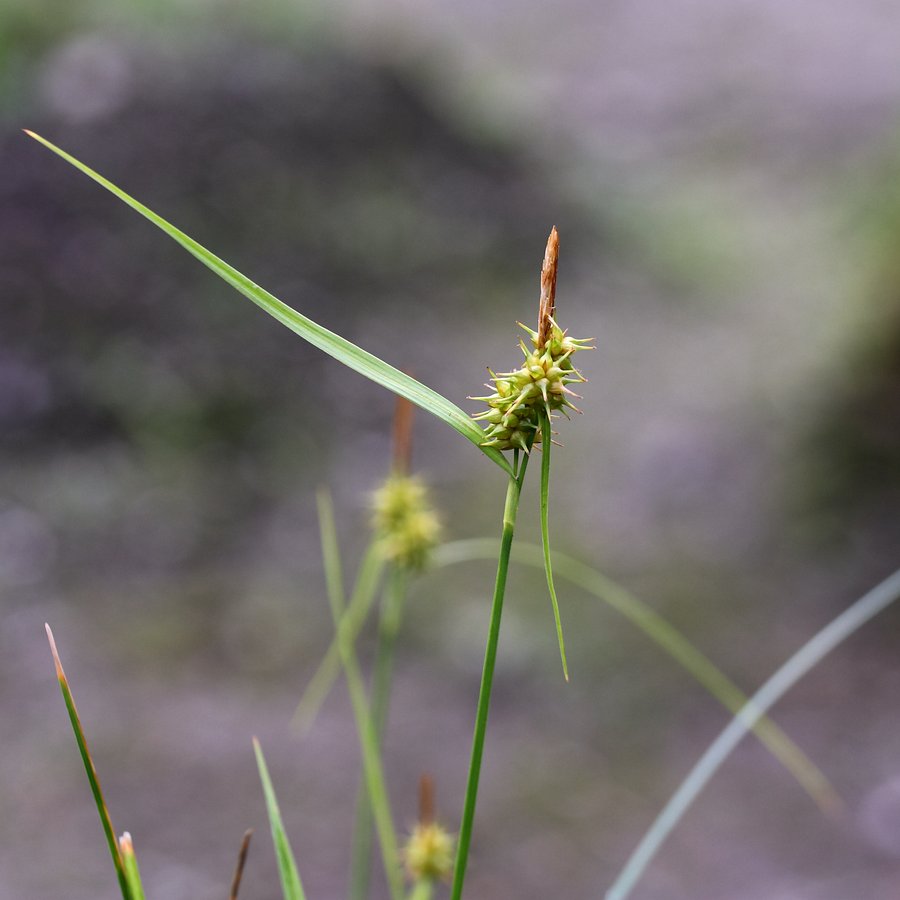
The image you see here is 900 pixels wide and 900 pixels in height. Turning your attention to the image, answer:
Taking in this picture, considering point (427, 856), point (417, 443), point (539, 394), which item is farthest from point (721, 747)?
point (417, 443)

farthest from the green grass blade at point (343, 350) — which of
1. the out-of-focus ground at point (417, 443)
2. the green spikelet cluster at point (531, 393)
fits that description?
the out-of-focus ground at point (417, 443)

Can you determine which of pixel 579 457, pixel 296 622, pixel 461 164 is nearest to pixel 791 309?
pixel 579 457

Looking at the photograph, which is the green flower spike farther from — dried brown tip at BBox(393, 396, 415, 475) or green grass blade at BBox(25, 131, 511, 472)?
dried brown tip at BBox(393, 396, 415, 475)

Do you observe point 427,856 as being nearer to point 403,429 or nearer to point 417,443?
point 403,429

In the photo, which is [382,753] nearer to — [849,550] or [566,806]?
[566,806]

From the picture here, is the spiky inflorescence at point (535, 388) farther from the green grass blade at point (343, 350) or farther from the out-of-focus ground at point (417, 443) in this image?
the out-of-focus ground at point (417, 443)

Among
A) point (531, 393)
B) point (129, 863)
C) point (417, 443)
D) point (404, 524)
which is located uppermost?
point (417, 443)

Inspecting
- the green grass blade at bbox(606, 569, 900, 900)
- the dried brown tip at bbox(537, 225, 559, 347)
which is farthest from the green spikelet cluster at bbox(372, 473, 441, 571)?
the dried brown tip at bbox(537, 225, 559, 347)
